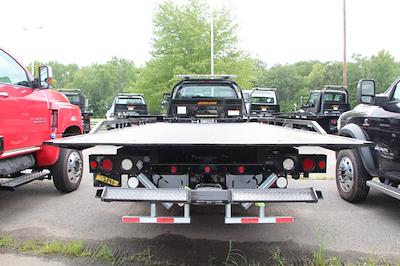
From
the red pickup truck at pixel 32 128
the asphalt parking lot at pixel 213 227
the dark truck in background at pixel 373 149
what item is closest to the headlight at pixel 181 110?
the red pickup truck at pixel 32 128

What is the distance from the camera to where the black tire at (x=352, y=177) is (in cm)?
580

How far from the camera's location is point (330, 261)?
3.90 m

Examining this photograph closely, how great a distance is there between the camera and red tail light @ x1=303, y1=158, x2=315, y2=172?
4176mm

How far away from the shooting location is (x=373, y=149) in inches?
222

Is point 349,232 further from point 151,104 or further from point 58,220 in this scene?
point 151,104

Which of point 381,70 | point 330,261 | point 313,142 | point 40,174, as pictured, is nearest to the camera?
point 313,142

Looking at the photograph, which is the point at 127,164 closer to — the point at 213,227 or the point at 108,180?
the point at 108,180

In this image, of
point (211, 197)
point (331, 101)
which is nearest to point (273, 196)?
point (211, 197)

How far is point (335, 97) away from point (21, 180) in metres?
16.6

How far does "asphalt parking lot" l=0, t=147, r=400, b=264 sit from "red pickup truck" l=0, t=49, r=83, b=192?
476mm

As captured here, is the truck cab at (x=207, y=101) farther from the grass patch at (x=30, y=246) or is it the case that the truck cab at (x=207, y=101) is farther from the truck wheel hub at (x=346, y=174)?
the grass patch at (x=30, y=246)

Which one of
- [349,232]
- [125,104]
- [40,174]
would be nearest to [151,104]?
[125,104]

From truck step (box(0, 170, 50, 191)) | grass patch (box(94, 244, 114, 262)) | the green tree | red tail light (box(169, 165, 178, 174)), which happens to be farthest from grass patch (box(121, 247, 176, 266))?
the green tree

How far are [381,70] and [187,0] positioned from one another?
1665 inches
